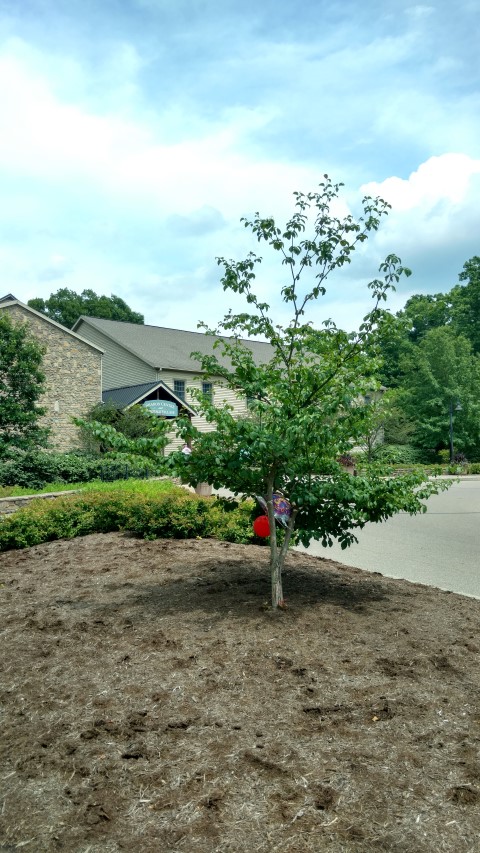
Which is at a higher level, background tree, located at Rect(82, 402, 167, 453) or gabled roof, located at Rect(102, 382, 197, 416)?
gabled roof, located at Rect(102, 382, 197, 416)

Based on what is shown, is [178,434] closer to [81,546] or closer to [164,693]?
[164,693]

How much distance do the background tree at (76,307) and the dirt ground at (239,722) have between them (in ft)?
197

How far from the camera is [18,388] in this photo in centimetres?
1853

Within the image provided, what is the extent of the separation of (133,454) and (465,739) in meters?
3.05

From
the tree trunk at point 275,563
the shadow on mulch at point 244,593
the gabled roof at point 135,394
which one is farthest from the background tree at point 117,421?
the tree trunk at point 275,563

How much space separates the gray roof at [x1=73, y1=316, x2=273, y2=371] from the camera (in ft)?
115

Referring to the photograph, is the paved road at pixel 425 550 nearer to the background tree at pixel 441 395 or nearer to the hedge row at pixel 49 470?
the hedge row at pixel 49 470

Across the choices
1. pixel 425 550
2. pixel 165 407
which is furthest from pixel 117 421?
pixel 425 550

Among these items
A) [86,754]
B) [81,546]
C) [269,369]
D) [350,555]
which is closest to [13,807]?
[86,754]

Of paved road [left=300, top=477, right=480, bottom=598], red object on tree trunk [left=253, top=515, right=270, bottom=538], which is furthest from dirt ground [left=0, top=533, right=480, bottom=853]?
paved road [left=300, top=477, right=480, bottom=598]

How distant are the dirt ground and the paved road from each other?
175 cm

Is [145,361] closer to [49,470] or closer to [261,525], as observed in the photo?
[49,470]

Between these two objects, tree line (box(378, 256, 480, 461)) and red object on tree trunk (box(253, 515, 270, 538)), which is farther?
tree line (box(378, 256, 480, 461))

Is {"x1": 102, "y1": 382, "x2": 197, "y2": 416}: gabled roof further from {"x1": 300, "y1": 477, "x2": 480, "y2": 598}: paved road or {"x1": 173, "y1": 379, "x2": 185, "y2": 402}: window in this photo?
{"x1": 300, "y1": 477, "x2": 480, "y2": 598}: paved road
